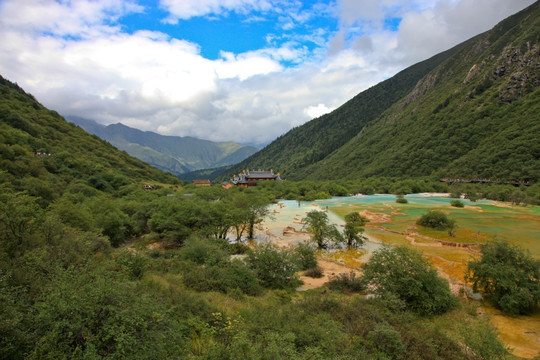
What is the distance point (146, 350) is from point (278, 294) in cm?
1040

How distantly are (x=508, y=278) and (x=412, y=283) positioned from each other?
19.6 ft

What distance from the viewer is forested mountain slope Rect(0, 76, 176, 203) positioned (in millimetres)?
31938

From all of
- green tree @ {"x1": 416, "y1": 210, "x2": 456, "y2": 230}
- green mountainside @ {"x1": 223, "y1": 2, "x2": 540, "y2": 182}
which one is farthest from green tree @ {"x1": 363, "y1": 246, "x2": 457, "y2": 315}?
green mountainside @ {"x1": 223, "y1": 2, "x2": 540, "y2": 182}

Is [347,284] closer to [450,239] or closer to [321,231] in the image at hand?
[321,231]

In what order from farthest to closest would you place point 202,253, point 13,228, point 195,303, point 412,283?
point 202,253 < point 412,283 < point 13,228 < point 195,303

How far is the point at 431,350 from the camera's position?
8.85 metres

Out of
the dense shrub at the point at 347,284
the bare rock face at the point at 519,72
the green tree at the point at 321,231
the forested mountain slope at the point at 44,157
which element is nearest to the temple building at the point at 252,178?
the forested mountain slope at the point at 44,157

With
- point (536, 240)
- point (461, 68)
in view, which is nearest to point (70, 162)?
point (536, 240)

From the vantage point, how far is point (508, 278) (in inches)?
568

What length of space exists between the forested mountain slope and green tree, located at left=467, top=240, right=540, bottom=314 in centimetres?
3863

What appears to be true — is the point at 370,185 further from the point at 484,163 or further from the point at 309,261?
the point at 309,261

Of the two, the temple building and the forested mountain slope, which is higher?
the forested mountain slope

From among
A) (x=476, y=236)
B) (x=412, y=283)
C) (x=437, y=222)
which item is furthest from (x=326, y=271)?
(x=437, y=222)

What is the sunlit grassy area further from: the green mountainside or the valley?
the green mountainside
